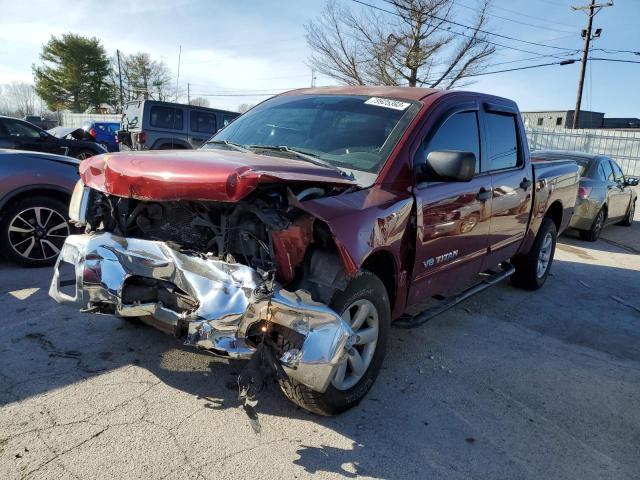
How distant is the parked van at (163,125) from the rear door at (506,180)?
10.5 m

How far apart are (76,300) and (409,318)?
218 cm

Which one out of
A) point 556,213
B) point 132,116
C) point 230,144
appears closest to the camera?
Result: point 230,144

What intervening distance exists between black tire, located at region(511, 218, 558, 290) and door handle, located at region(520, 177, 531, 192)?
0.97 meters

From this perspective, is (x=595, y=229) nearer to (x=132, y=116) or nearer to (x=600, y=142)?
(x=132, y=116)

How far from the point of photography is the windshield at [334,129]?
10.7 ft

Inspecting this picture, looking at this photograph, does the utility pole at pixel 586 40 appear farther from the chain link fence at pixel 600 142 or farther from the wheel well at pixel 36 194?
the wheel well at pixel 36 194

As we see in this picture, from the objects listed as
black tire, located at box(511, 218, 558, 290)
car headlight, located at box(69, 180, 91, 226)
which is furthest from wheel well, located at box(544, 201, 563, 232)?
car headlight, located at box(69, 180, 91, 226)

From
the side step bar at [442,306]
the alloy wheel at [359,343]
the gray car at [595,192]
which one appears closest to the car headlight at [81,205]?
the alloy wheel at [359,343]

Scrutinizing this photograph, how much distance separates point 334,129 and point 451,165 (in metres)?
0.92

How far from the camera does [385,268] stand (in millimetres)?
3152

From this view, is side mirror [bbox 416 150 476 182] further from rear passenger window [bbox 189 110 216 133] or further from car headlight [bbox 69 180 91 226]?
rear passenger window [bbox 189 110 216 133]

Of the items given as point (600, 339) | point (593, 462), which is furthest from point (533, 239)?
point (593, 462)

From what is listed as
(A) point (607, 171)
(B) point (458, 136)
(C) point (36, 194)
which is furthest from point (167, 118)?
(B) point (458, 136)

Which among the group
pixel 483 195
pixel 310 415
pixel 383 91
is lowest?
pixel 310 415
